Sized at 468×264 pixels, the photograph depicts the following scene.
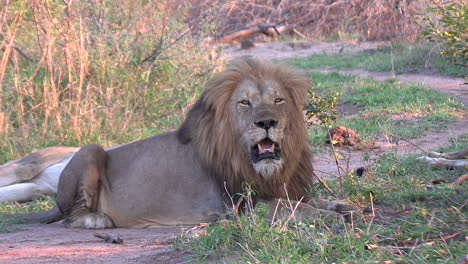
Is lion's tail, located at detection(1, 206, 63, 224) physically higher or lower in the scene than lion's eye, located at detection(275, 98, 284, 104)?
lower

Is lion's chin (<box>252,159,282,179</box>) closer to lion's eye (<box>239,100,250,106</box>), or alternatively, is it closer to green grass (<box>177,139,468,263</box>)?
lion's eye (<box>239,100,250,106</box>)

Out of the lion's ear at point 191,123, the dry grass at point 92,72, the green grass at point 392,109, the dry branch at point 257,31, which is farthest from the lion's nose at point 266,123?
the dry branch at point 257,31

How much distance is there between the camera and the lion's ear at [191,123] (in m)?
4.41

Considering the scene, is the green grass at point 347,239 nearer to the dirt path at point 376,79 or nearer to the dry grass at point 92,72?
the dirt path at point 376,79

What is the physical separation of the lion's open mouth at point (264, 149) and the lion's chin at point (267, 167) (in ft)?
0.07

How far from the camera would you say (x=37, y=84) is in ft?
24.2

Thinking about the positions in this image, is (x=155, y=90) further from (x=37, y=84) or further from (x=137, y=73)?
(x=37, y=84)

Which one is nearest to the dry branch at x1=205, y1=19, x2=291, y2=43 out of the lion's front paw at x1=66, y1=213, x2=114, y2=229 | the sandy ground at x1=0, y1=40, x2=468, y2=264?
the sandy ground at x1=0, y1=40, x2=468, y2=264

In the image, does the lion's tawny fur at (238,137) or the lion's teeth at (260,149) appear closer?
the lion's teeth at (260,149)

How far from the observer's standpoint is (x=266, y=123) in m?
3.96

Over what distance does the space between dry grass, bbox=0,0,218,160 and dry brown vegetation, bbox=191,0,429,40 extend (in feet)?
15.9

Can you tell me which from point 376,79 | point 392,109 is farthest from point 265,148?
point 376,79

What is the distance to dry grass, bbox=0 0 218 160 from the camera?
276 inches

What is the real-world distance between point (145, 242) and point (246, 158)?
799 mm
